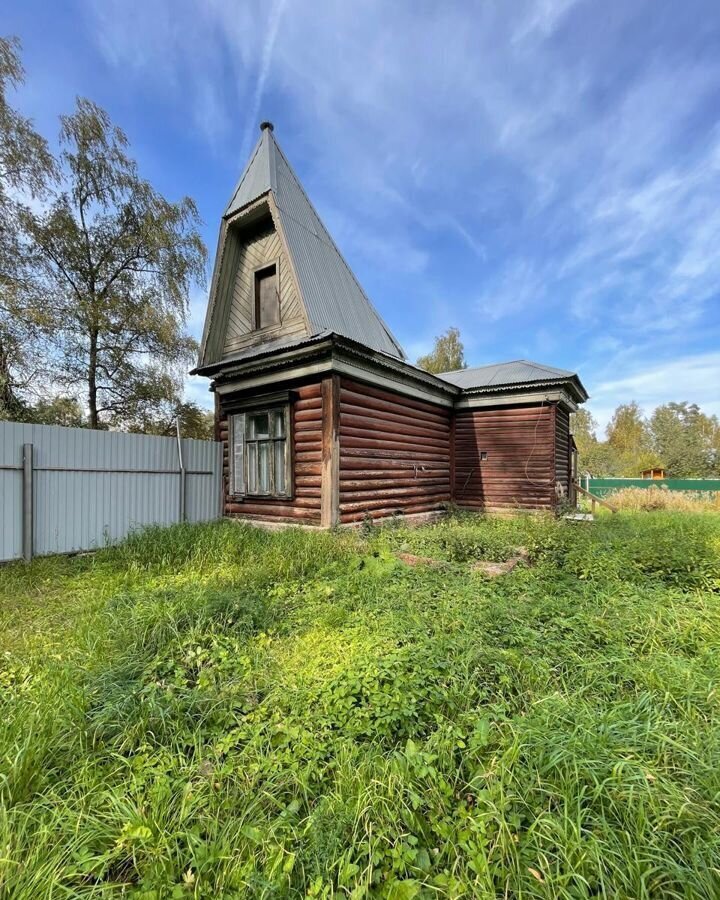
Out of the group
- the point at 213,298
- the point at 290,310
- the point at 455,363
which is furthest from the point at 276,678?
the point at 455,363

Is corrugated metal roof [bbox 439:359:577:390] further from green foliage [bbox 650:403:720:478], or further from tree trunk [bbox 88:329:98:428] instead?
green foliage [bbox 650:403:720:478]

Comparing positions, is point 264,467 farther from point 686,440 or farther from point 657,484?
point 686,440

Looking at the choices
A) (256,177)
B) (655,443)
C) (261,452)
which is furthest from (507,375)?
(655,443)

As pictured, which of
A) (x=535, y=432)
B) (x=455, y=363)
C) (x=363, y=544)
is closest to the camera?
(x=363, y=544)

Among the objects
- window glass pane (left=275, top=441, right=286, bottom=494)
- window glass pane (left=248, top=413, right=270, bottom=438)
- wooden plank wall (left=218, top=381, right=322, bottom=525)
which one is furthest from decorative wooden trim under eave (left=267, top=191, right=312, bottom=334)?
window glass pane (left=275, top=441, right=286, bottom=494)

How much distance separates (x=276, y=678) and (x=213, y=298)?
8.93 m

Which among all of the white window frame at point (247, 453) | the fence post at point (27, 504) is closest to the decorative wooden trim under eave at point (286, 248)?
the white window frame at point (247, 453)

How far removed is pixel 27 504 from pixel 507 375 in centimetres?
1138

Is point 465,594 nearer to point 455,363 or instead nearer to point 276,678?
point 276,678

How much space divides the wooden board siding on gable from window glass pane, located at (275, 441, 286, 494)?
2.32m

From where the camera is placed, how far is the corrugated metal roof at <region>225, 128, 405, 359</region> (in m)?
8.48

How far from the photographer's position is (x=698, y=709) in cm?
228

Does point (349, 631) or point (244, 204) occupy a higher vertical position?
point (244, 204)

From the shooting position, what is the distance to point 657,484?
21797 millimetres
